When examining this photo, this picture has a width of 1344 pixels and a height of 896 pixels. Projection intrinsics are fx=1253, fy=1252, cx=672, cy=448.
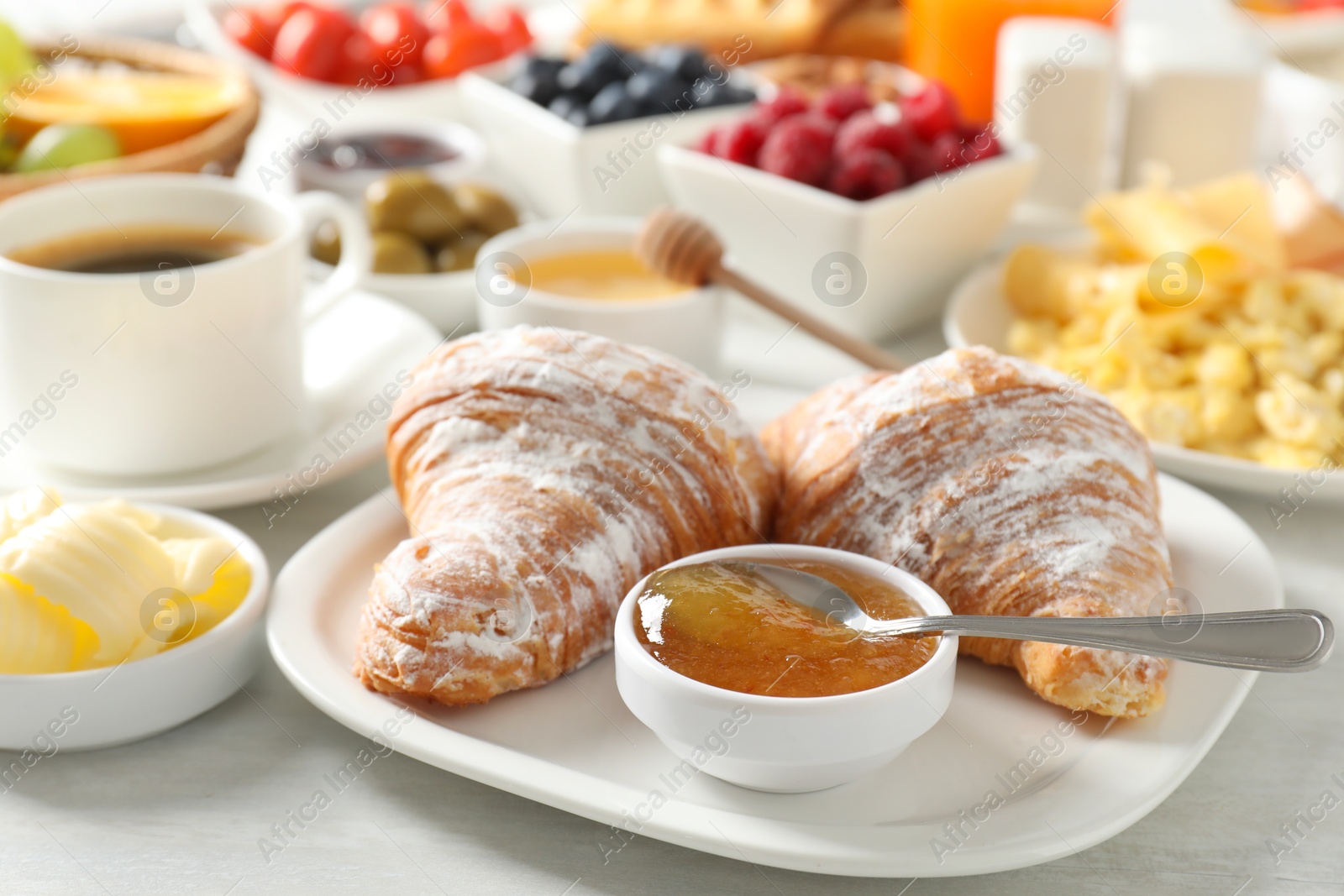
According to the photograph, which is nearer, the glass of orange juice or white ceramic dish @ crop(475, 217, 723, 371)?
white ceramic dish @ crop(475, 217, 723, 371)

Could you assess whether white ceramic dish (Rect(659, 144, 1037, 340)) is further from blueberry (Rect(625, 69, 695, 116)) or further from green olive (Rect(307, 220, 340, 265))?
green olive (Rect(307, 220, 340, 265))

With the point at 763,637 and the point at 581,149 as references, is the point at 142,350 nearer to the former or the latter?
the point at 763,637

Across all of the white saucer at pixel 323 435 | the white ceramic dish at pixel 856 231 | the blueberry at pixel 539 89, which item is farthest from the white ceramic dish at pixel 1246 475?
the blueberry at pixel 539 89

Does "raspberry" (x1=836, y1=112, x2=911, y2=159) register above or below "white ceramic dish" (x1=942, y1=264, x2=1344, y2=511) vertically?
above

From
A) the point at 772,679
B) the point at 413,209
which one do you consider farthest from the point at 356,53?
the point at 772,679

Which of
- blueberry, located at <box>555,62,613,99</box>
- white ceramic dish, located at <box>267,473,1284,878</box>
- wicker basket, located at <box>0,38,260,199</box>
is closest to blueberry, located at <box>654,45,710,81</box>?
blueberry, located at <box>555,62,613,99</box>

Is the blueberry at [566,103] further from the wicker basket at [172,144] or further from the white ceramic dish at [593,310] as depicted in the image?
the wicker basket at [172,144]
